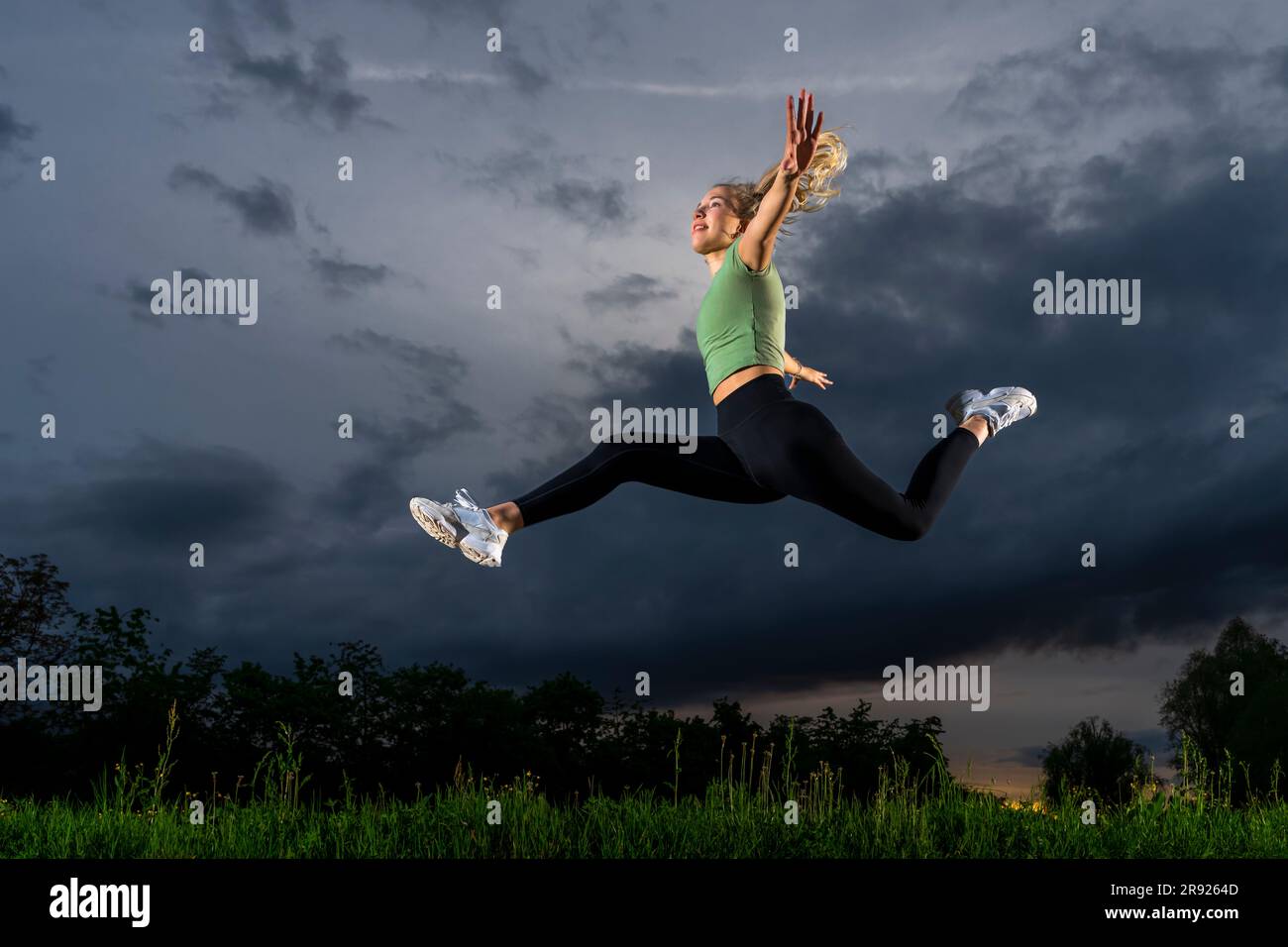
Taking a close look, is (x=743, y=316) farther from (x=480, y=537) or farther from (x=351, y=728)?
(x=351, y=728)

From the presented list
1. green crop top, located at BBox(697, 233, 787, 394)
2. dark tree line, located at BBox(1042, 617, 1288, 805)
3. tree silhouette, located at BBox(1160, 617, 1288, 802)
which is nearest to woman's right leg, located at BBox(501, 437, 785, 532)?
green crop top, located at BBox(697, 233, 787, 394)

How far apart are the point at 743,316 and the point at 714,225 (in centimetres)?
87

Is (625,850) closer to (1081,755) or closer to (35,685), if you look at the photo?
(35,685)

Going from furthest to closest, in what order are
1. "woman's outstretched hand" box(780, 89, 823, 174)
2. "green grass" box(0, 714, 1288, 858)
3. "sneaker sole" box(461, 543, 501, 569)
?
1. "green grass" box(0, 714, 1288, 858)
2. "sneaker sole" box(461, 543, 501, 569)
3. "woman's outstretched hand" box(780, 89, 823, 174)

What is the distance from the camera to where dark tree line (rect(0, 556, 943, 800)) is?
11766 mm

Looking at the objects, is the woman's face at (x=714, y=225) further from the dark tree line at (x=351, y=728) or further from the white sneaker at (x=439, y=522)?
the dark tree line at (x=351, y=728)

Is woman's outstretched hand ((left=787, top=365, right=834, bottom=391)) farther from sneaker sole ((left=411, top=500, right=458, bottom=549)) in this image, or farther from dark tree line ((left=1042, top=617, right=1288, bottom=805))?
dark tree line ((left=1042, top=617, right=1288, bottom=805))

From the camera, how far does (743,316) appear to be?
5.72 m

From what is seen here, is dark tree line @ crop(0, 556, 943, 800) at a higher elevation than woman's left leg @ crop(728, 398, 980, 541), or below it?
below

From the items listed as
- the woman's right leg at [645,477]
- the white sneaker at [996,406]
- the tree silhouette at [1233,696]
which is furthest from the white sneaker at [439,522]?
the tree silhouette at [1233,696]

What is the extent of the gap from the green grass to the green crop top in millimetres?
2927

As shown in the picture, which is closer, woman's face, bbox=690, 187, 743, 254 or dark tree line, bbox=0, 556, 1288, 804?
woman's face, bbox=690, 187, 743, 254
